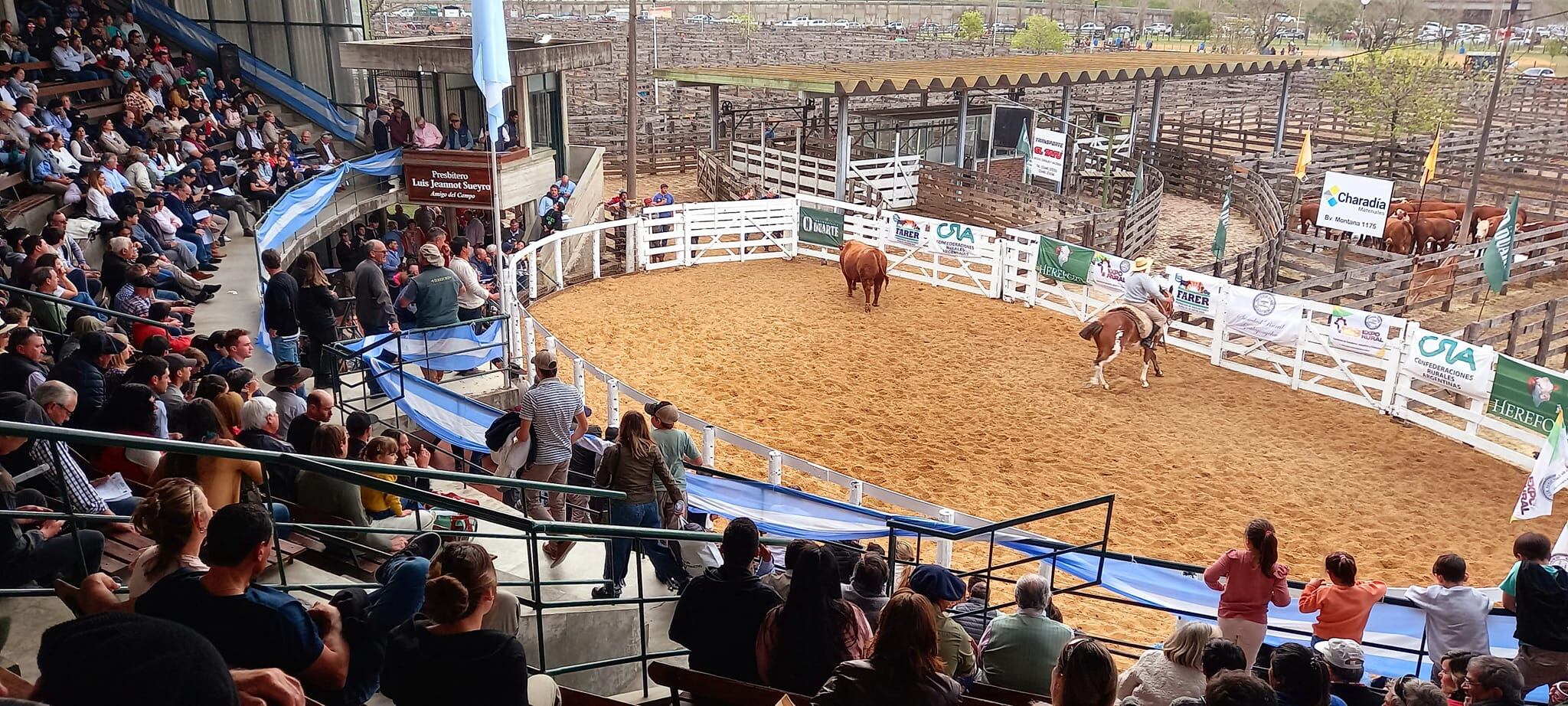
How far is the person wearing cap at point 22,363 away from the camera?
Result: 6.86 m

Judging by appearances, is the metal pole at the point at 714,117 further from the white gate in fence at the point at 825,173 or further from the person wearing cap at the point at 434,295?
the person wearing cap at the point at 434,295

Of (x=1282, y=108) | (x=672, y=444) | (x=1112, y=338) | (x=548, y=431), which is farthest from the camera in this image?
(x=1282, y=108)

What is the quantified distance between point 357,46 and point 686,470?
49.3 feet

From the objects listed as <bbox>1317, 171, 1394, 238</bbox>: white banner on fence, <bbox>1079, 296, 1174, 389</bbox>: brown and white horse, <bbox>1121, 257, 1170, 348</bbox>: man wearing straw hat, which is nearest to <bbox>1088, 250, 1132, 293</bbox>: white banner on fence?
<bbox>1121, 257, 1170, 348</bbox>: man wearing straw hat

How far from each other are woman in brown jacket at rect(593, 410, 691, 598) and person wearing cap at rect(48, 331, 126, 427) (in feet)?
→ 10.8

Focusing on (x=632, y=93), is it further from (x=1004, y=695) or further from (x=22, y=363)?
(x=1004, y=695)

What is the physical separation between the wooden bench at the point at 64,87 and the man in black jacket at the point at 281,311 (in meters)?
8.84

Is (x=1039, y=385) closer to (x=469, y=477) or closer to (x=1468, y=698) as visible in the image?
(x=1468, y=698)

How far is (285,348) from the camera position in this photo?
10.3 m

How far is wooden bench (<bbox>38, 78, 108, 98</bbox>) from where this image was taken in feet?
52.5

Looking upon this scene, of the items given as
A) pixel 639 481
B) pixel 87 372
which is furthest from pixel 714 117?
pixel 87 372

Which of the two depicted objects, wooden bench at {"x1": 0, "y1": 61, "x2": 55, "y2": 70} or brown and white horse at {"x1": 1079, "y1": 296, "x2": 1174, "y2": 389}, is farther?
wooden bench at {"x1": 0, "y1": 61, "x2": 55, "y2": 70}

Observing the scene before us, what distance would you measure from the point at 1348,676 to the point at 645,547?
427 centimetres

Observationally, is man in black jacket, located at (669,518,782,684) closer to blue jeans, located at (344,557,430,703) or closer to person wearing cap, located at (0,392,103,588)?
blue jeans, located at (344,557,430,703)
